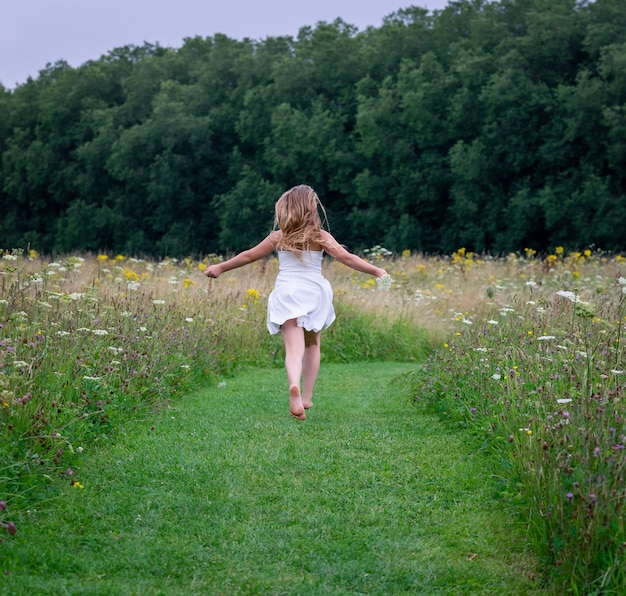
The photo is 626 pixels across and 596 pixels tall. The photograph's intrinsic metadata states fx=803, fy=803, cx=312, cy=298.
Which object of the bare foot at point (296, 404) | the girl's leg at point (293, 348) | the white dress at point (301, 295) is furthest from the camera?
the white dress at point (301, 295)

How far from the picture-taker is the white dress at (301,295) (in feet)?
19.6

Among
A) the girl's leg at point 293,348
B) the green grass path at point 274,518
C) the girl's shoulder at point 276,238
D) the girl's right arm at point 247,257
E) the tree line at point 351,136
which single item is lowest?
the green grass path at point 274,518

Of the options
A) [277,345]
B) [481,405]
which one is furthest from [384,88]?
[481,405]

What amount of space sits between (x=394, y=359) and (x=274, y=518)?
6850 mm

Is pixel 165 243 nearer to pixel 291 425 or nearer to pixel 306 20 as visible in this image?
pixel 306 20

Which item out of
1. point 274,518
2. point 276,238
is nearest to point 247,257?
point 276,238

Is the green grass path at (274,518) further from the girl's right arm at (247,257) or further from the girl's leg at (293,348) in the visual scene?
the girl's right arm at (247,257)

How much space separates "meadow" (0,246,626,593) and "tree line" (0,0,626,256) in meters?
18.7

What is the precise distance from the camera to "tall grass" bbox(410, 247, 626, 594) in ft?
10.7

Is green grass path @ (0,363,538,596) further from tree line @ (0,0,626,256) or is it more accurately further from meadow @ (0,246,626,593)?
tree line @ (0,0,626,256)

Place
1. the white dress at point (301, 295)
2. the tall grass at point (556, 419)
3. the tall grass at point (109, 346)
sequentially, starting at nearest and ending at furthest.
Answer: the tall grass at point (556, 419), the tall grass at point (109, 346), the white dress at point (301, 295)

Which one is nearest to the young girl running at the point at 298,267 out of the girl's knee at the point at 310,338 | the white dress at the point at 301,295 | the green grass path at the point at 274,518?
the white dress at the point at 301,295

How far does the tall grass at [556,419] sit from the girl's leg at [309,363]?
1.09 meters

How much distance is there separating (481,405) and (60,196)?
41.9 m
